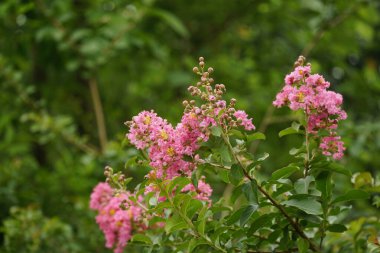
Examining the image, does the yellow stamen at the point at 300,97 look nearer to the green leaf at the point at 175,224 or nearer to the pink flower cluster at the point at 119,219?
the green leaf at the point at 175,224

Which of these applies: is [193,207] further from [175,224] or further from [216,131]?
[216,131]

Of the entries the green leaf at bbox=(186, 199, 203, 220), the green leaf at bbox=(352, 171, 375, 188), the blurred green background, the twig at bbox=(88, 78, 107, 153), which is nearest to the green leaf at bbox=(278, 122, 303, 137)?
the green leaf at bbox=(186, 199, 203, 220)

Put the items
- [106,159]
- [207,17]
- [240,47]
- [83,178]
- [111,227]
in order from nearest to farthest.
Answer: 1. [111,227]
2. [106,159]
3. [83,178]
4. [207,17]
5. [240,47]

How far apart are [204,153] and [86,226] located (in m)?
1.63

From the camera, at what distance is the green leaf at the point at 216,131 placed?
1.24 m

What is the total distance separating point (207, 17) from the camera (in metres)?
3.91

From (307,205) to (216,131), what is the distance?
0.27 meters

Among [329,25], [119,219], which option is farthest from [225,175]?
[329,25]

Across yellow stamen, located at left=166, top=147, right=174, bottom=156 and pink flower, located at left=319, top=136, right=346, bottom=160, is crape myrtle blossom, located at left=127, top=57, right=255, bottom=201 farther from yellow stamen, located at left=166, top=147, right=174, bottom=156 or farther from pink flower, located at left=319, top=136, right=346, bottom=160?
pink flower, located at left=319, top=136, right=346, bottom=160

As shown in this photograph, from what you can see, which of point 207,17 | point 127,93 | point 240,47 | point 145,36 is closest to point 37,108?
point 145,36

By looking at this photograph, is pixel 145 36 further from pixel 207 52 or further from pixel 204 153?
pixel 204 153

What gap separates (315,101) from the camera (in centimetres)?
133

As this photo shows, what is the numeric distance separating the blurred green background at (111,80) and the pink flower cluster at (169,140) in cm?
121

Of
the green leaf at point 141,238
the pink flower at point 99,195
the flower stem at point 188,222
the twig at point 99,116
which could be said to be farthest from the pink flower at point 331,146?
the twig at point 99,116
